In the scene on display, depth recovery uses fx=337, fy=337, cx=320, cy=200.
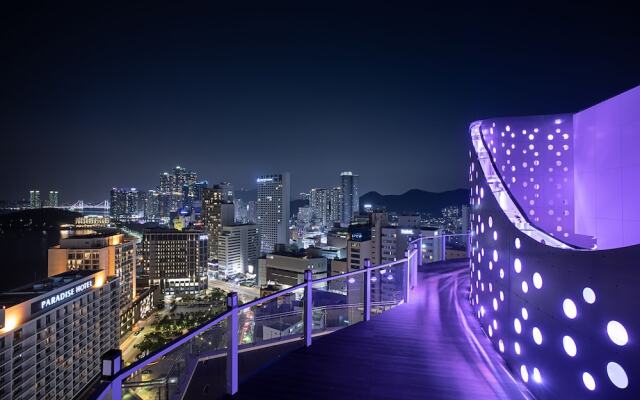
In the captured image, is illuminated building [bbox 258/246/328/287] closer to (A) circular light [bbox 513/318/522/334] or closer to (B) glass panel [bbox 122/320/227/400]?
(B) glass panel [bbox 122/320/227/400]

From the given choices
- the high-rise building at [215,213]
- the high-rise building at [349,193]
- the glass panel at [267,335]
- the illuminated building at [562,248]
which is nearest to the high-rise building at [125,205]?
the high-rise building at [215,213]

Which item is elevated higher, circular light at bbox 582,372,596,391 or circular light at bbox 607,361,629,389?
circular light at bbox 607,361,629,389

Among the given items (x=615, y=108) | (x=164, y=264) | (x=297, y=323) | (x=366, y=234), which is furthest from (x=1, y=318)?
(x=164, y=264)

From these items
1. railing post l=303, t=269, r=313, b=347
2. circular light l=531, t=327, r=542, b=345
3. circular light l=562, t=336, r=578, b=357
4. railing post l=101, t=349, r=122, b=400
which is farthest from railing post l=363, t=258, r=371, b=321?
railing post l=101, t=349, r=122, b=400

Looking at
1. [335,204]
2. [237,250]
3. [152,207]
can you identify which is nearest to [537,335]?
[237,250]

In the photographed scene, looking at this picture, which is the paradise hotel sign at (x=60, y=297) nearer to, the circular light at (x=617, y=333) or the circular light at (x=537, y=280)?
the circular light at (x=537, y=280)

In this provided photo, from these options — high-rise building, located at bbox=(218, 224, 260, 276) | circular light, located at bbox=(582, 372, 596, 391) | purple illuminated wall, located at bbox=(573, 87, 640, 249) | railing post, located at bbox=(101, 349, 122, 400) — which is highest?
purple illuminated wall, located at bbox=(573, 87, 640, 249)
